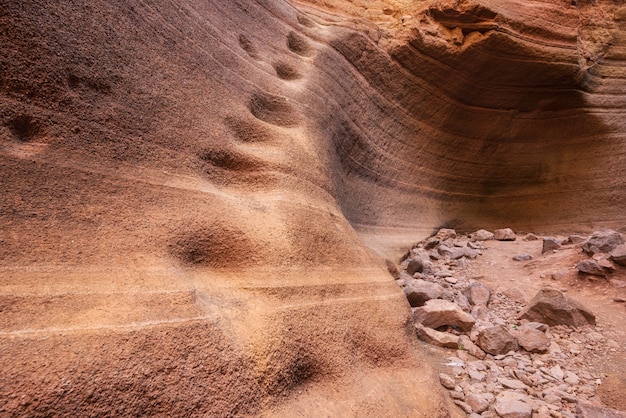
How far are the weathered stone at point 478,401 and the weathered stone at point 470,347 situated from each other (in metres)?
0.49

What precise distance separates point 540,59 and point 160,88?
6.71 meters

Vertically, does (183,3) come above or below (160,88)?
above

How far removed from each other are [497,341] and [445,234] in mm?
3870

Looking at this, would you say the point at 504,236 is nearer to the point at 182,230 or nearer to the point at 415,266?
the point at 415,266

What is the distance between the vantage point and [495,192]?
7.64 m

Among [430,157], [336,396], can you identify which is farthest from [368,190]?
[336,396]

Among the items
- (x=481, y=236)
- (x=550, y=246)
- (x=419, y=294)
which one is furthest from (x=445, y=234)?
(x=419, y=294)

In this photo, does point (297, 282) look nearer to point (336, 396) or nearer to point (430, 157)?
point (336, 396)

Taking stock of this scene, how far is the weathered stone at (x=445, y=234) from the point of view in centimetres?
631

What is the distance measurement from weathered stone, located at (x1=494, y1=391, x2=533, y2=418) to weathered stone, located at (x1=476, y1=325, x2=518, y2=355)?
488mm

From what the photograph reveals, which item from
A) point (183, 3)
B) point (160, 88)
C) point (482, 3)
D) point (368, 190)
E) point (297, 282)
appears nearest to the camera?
point (297, 282)

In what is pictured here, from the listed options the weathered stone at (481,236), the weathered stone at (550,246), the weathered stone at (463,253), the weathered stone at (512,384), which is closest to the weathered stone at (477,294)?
the weathered stone at (512,384)

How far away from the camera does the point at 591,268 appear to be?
3961 millimetres

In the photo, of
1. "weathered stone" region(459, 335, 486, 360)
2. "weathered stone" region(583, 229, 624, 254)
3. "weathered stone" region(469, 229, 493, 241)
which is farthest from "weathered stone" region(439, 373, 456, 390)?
"weathered stone" region(469, 229, 493, 241)
